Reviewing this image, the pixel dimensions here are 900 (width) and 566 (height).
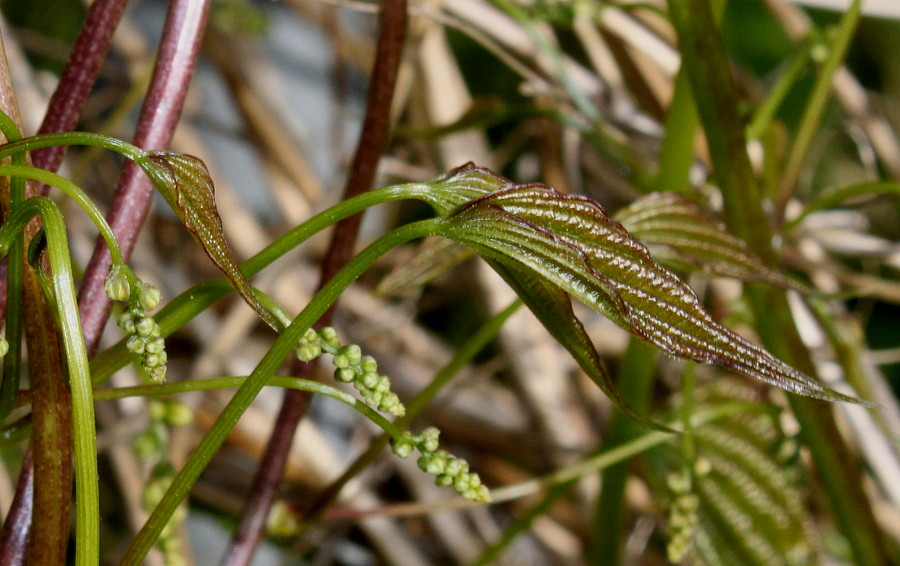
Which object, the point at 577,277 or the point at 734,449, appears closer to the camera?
the point at 577,277

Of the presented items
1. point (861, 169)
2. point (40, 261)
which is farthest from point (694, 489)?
point (861, 169)

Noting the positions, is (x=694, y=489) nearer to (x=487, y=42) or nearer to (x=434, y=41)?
(x=487, y=42)

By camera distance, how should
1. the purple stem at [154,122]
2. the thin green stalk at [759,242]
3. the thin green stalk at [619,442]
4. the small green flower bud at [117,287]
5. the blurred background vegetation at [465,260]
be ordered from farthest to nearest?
1. the blurred background vegetation at [465,260]
2. the thin green stalk at [619,442]
3. the thin green stalk at [759,242]
4. the purple stem at [154,122]
5. the small green flower bud at [117,287]

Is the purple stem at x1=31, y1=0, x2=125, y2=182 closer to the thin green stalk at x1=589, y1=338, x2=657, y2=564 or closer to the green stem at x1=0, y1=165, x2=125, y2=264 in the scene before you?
the green stem at x1=0, y1=165, x2=125, y2=264

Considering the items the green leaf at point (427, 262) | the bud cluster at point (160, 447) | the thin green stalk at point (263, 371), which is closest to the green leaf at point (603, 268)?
the thin green stalk at point (263, 371)

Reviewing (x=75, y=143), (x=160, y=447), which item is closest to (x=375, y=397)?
(x=75, y=143)

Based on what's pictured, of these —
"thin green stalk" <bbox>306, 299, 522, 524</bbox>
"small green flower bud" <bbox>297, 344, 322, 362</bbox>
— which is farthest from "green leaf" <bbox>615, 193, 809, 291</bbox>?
"small green flower bud" <bbox>297, 344, 322, 362</bbox>

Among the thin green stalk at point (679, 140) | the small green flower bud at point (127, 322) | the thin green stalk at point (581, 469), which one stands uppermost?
the thin green stalk at point (679, 140)

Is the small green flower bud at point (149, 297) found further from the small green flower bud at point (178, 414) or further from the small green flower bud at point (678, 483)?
the small green flower bud at point (678, 483)
